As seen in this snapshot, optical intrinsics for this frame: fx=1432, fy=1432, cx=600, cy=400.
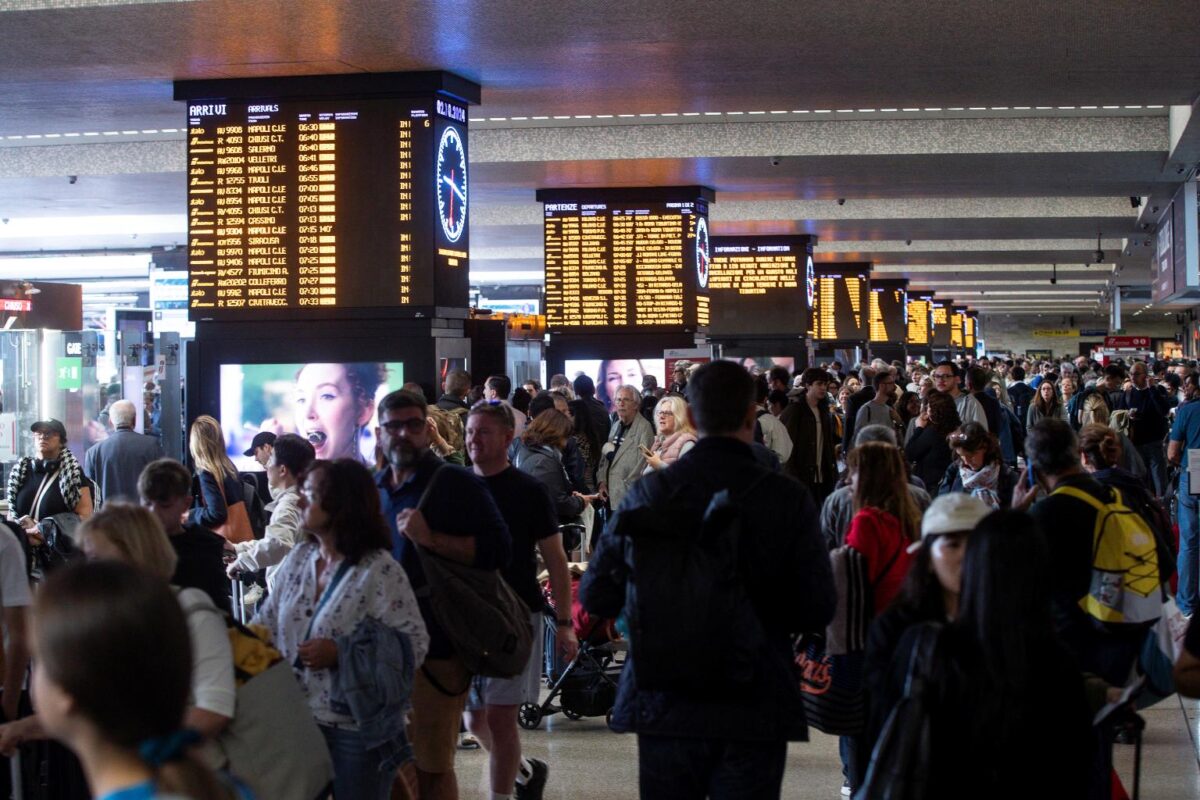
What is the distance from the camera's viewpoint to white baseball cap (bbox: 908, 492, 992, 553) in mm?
3391

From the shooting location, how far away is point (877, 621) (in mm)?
3268

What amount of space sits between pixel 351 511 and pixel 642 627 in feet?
3.70

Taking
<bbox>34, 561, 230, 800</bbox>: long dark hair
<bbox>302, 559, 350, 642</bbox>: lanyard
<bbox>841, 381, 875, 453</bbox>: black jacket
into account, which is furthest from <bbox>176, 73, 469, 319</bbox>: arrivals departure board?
<bbox>34, 561, 230, 800</bbox>: long dark hair

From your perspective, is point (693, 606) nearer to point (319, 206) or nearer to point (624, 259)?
point (319, 206)

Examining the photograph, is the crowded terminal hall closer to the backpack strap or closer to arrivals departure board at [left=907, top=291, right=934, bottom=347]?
the backpack strap

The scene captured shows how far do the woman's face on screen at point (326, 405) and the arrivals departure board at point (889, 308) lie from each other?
28.3 metres

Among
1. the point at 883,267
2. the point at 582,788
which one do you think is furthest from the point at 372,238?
the point at 883,267

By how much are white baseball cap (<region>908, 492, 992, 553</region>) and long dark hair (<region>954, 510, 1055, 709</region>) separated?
1.34ft

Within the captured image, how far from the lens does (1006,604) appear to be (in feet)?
9.48

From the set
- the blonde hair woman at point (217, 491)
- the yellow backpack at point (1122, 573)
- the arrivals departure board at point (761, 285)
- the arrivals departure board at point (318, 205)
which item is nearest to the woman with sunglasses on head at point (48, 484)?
the blonde hair woman at point (217, 491)

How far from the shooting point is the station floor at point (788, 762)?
20.5 feet

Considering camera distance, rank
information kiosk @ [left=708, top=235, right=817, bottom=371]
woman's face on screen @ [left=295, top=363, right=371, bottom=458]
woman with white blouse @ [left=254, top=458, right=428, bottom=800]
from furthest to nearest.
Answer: information kiosk @ [left=708, top=235, right=817, bottom=371], woman's face on screen @ [left=295, top=363, right=371, bottom=458], woman with white blouse @ [left=254, top=458, right=428, bottom=800]

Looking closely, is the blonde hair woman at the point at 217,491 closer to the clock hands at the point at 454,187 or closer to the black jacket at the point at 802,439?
A: the clock hands at the point at 454,187

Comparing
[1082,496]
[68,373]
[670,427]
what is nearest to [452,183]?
[670,427]
